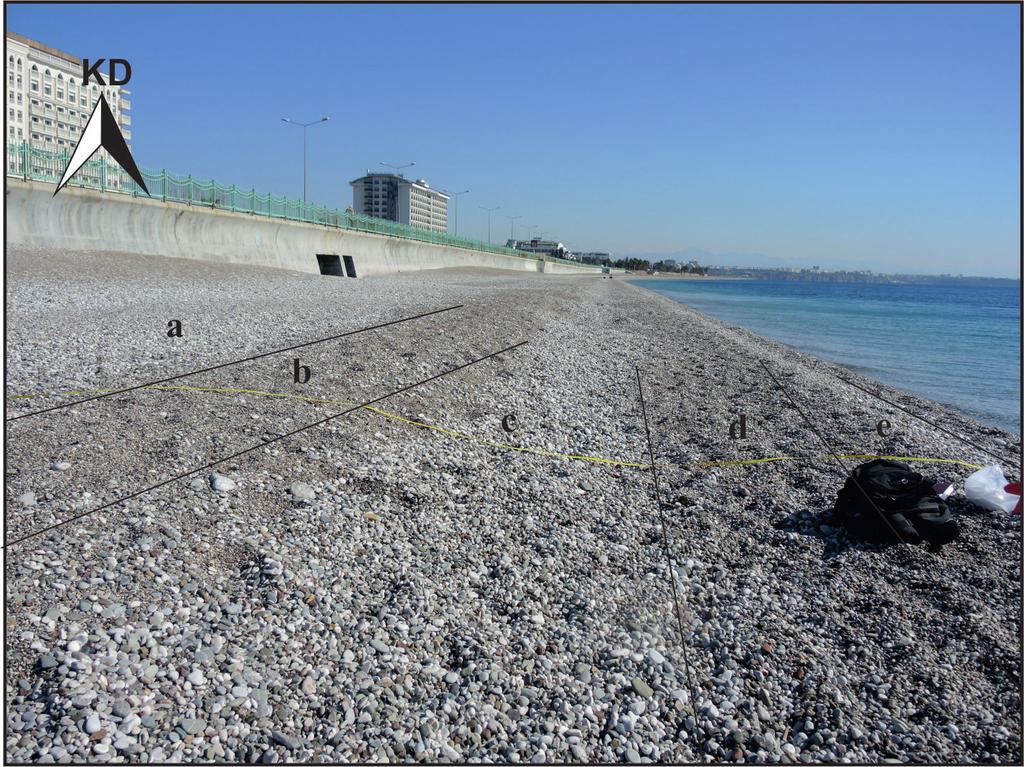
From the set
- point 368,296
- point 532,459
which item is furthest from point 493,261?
point 532,459

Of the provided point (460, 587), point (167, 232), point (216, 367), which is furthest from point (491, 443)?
point (167, 232)

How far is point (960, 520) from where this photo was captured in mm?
7758

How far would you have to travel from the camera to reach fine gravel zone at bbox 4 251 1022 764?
4.64 metres

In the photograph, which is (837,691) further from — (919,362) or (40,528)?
(919,362)

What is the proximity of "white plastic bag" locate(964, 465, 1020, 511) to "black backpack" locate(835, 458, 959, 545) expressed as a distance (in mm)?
740

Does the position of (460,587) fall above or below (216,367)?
below

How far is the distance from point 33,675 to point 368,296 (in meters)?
21.9

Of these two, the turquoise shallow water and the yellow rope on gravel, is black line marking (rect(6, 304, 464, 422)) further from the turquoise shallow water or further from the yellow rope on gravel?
the turquoise shallow water

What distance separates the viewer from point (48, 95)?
289 ft

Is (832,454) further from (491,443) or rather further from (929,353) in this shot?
(929,353)

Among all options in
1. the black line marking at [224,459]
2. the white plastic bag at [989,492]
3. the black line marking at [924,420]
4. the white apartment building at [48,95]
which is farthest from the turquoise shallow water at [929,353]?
the white apartment building at [48,95]

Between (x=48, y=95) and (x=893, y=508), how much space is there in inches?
4095

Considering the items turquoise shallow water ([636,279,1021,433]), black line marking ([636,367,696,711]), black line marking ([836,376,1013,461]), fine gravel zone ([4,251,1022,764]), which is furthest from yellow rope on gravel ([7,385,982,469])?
turquoise shallow water ([636,279,1021,433])

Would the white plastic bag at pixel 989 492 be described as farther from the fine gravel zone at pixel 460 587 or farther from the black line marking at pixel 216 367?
Result: the black line marking at pixel 216 367
